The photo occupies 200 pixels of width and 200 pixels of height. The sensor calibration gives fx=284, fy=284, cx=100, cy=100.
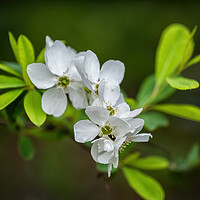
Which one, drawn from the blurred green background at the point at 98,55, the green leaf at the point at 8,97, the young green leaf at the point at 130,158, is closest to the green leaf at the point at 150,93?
the young green leaf at the point at 130,158

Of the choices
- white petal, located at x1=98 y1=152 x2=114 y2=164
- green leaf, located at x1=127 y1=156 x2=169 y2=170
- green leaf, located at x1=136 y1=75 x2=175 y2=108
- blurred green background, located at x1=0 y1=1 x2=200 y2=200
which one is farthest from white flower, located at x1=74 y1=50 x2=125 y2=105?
blurred green background, located at x1=0 y1=1 x2=200 y2=200

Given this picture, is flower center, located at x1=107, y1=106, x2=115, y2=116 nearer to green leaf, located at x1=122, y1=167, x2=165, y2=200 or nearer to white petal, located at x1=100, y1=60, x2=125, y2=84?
white petal, located at x1=100, y1=60, x2=125, y2=84

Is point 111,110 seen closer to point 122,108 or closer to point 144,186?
point 122,108

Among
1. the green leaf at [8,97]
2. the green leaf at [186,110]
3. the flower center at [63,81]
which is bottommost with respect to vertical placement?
the green leaf at [186,110]

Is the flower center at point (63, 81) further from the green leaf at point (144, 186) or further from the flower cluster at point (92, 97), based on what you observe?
the green leaf at point (144, 186)

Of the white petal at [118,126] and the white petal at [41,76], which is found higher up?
the white petal at [41,76]

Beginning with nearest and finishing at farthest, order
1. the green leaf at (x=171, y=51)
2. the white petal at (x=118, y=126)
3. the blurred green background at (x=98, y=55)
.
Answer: the white petal at (x=118, y=126) < the green leaf at (x=171, y=51) < the blurred green background at (x=98, y=55)

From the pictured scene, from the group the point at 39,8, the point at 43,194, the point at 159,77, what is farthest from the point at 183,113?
the point at 39,8
